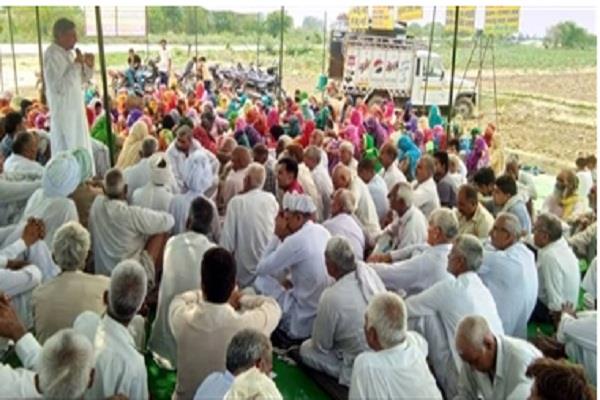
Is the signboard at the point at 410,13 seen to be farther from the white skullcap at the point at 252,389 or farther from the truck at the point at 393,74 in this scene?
the white skullcap at the point at 252,389

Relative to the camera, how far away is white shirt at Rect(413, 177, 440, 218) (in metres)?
5.13

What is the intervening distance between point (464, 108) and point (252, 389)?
1455 centimetres

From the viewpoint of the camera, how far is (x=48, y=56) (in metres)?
5.09

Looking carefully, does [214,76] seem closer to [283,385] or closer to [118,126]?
[118,126]

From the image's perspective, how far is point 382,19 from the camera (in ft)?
51.2

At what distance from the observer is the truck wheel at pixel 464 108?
1560 cm

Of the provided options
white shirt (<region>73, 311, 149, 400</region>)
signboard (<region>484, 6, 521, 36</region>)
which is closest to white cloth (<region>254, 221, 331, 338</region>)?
white shirt (<region>73, 311, 149, 400</region>)

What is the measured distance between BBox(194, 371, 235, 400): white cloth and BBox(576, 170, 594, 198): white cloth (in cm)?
472

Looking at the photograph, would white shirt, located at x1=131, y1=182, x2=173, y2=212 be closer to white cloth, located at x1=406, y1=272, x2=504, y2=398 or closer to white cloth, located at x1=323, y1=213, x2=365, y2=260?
white cloth, located at x1=323, y1=213, x2=365, y2=260

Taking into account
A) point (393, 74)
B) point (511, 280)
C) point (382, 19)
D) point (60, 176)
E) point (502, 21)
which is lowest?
point (511, 280)

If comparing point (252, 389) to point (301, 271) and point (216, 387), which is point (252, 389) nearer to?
point (216, 387)

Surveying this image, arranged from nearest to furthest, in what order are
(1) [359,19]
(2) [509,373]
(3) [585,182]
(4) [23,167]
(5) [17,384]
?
(5) [17,384] < (2) [509,373] < (4) [23,167] < (3) [585,182] < (1) [359,19]

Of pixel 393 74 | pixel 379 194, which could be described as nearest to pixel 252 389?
pixel 379 194

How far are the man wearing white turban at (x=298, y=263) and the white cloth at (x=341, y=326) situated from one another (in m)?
0.39
